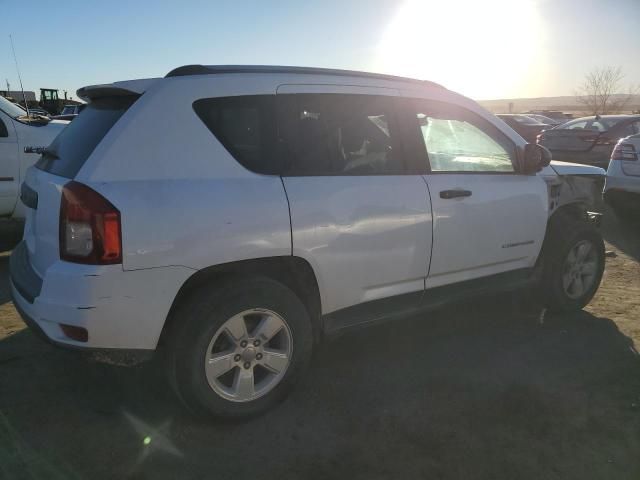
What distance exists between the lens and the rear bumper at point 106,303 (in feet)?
→ 7.94

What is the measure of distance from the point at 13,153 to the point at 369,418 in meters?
5.02

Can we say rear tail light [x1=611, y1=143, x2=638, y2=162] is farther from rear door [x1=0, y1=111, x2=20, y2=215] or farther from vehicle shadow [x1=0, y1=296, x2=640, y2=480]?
rear door [x1=0, y1=111, x2=20, y2=215]

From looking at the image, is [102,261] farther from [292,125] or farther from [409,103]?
[409,103]

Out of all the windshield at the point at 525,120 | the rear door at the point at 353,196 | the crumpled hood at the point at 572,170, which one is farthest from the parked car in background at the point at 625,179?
the windshield at the point at 525,120

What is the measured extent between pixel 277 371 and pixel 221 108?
1431mm

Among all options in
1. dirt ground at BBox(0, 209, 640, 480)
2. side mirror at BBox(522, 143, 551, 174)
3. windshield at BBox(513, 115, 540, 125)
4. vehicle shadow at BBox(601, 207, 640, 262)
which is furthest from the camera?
windshield at BBox(513, 115, 540, 125)

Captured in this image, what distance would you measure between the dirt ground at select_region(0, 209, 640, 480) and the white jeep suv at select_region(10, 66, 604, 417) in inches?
12.0

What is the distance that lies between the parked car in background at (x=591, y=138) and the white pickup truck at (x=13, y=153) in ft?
28.4

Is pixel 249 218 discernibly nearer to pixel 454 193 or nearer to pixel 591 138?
pixel 454 193

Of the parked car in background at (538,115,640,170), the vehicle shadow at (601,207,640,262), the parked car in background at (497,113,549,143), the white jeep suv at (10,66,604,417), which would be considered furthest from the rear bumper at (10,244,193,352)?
the parked car in background at (497,113,549,143)

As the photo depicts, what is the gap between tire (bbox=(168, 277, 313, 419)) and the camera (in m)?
2.64

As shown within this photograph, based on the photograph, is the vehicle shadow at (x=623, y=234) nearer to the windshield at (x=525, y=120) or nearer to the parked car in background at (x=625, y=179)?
the parked car in background at (x=625, y=179)

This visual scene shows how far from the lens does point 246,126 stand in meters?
2.87

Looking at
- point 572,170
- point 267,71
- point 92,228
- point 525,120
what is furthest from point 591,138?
point 525,120
